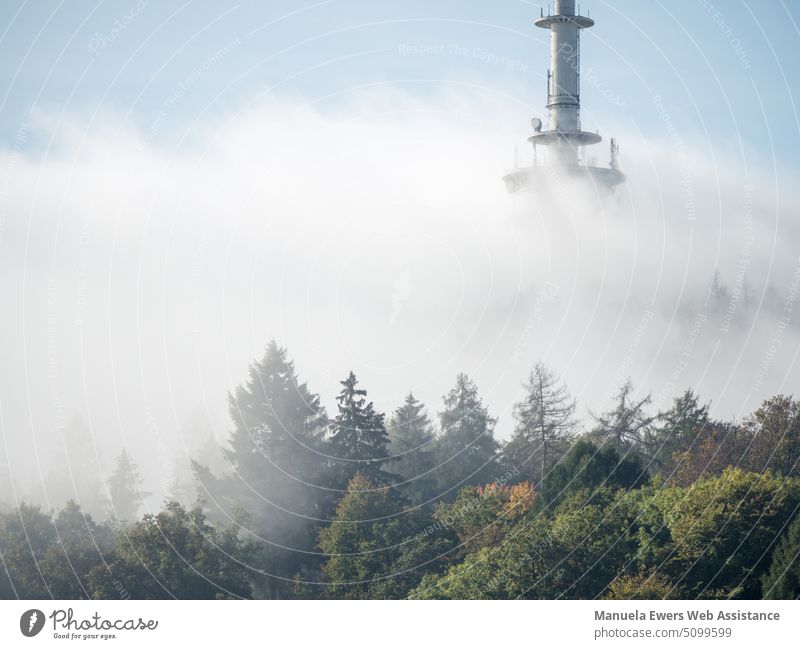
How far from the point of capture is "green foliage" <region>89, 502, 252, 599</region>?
326ft

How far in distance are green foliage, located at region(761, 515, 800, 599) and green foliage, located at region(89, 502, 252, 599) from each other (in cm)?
3592

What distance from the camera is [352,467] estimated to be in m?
120

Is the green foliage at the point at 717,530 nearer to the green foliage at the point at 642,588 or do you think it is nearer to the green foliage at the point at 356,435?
the green foliage at the point at 642,588

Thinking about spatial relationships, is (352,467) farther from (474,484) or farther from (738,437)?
(738,437)

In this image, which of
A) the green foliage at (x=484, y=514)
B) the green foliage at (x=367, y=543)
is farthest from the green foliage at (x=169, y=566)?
the green foliage at (x=484, y=514)

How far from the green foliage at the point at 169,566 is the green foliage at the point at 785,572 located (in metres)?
35.9

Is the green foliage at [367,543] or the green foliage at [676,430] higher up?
the green foliage at [676,430]

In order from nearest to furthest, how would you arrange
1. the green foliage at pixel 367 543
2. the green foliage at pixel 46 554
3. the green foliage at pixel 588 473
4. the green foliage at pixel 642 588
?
the green foliage at pixel 642 588 → the green foliage at pixel 588 473 → the green foliage at pixel 367 543 → the green foliage at pixel 46 554

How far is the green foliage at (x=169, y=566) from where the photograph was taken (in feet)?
326

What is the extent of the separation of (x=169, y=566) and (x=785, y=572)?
39930 mm

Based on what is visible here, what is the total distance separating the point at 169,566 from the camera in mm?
100250

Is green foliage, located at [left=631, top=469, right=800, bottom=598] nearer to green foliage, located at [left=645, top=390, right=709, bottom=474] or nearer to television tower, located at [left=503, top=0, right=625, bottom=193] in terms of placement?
green foliage, located at [left=645, top=390, right=709, bottom=474]
